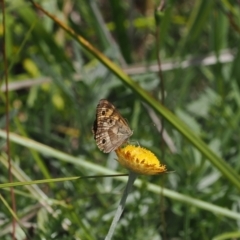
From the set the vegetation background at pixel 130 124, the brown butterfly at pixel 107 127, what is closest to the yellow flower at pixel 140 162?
the brown butterfly at pixel 107 127

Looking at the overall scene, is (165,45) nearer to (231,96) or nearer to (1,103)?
(231,96)

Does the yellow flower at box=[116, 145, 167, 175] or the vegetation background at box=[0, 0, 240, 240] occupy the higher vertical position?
the yellow flower at box=[116, 145, 167, 175]

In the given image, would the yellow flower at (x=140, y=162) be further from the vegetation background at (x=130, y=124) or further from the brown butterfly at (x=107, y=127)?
the vegetation background at (x=130, y=124)

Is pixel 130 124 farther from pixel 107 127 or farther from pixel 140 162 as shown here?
pixel 140 162

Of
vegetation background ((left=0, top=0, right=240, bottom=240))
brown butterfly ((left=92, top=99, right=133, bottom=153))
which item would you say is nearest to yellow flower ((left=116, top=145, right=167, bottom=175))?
brown butterfly ((left=92, top=99, right=133, bottom=153))

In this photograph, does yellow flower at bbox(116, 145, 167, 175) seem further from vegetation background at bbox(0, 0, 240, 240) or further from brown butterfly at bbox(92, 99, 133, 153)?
vegetation background at bbox(0, 0, 240, 240)

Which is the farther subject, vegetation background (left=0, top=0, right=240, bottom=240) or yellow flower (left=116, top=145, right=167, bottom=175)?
vegetation background (left=0, top=0, right=240, bottom=240)

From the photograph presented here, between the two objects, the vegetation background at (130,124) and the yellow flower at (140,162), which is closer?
the yellow flower at (140,162)
